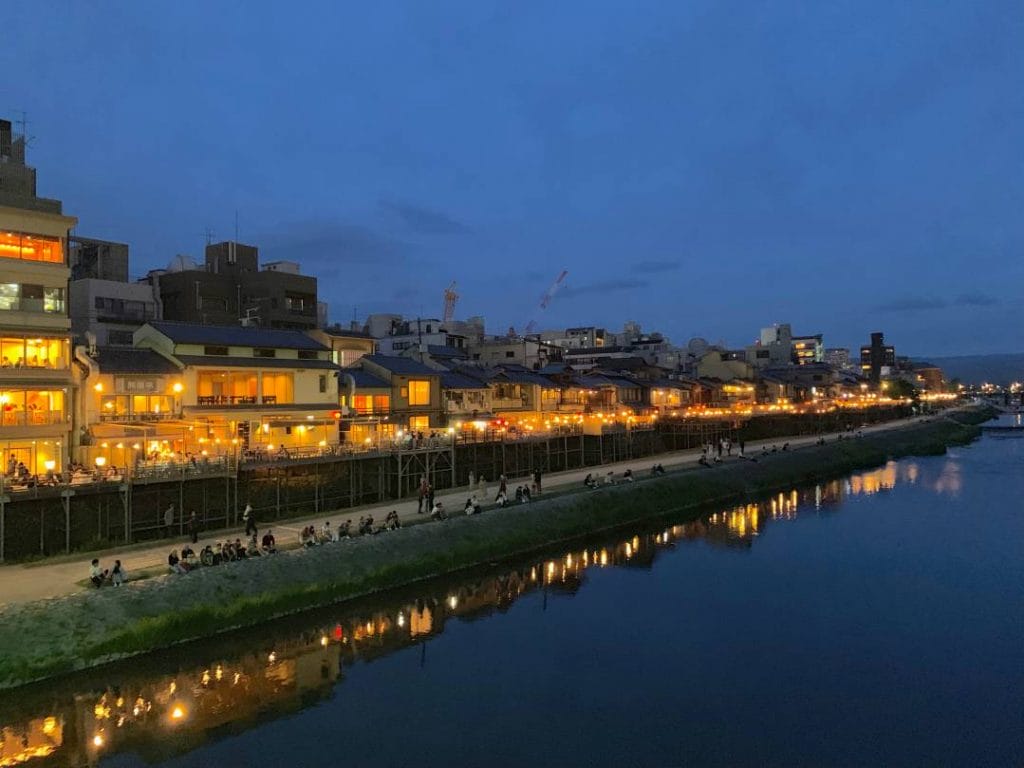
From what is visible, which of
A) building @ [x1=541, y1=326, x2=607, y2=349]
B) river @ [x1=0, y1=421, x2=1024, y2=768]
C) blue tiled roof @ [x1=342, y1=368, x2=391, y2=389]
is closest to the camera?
river @ [x1=0, y1=421, x2=1024, y2=768]

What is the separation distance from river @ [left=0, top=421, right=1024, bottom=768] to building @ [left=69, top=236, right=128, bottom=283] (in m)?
44.1

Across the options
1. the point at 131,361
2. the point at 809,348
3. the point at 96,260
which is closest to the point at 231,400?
the point at 131,361

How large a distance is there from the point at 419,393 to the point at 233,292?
845 inches

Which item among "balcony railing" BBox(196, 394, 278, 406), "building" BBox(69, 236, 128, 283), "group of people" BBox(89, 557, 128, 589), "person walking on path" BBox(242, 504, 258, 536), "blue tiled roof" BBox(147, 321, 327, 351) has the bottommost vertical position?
"group of people" BBox(89, 557, 128, 589)

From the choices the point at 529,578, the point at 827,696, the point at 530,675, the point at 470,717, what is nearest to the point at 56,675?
the point at 470,717

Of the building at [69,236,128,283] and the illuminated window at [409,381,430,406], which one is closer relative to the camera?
the illuminated window at [409,381,430,406]

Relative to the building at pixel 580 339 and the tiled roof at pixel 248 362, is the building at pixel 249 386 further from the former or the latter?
the building at pixel 580 339

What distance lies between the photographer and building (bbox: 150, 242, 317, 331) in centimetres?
6009

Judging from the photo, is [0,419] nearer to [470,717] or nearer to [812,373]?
[470,717]

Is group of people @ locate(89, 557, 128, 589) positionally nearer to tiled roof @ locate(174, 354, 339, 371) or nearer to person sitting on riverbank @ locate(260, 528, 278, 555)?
person sitting on riverbank @ locate(260, 528, 278, 555)

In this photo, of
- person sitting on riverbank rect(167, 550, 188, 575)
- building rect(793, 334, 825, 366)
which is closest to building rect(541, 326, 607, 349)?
building rect(793, 334, 825, 366)

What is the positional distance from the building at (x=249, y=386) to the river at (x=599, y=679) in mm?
15431

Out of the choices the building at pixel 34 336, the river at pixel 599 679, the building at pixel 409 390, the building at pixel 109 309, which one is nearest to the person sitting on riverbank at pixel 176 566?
the river at pixel 599 679

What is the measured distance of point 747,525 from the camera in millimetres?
47719
